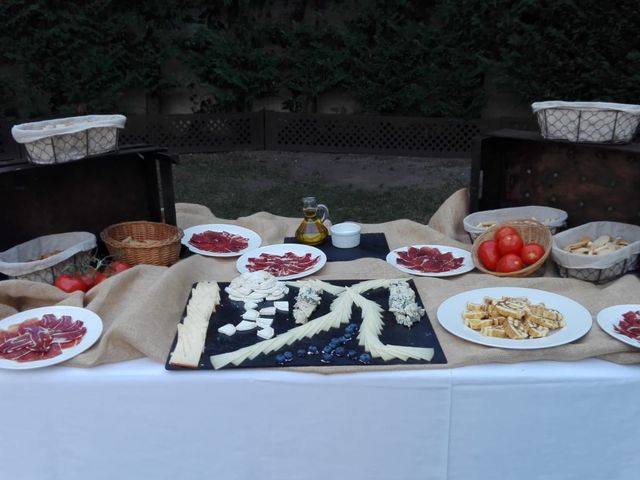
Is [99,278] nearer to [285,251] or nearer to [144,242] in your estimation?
[144,242]

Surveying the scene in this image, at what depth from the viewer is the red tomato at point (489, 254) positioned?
225 cm

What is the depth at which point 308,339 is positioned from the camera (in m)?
1.77

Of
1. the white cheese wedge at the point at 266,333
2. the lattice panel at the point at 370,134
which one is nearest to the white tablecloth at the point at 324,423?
the white cheese wedge at the point at 266,333

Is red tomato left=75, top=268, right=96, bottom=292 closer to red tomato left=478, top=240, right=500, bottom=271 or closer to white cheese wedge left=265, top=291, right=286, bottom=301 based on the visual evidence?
white cheese wedge left=265, top=291, right=286, bottom=301

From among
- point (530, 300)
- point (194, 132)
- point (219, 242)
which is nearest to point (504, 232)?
point (530, 300)

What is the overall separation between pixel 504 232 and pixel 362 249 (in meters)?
0.60

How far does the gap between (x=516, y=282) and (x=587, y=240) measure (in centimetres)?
46

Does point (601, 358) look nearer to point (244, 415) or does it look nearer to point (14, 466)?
point (244, 415)

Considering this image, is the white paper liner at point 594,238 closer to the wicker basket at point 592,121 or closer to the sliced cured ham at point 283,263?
the wicker basket at point 592,121

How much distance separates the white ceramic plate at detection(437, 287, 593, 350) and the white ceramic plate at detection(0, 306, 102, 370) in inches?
40.8

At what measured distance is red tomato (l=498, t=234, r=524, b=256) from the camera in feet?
7.34

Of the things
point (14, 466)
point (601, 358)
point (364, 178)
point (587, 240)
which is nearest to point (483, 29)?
point (364, 178)


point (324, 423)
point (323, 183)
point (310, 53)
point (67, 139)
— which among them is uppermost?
point (310, 53)

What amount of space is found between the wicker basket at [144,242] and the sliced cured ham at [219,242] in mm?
132
